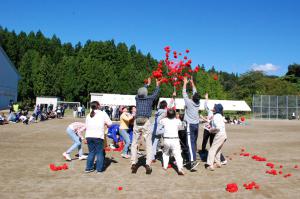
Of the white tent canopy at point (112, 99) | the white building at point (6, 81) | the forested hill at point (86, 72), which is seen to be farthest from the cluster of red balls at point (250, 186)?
the forested hill at point (86, 72)

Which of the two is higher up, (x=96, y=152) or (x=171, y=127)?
(x=171, y=127)

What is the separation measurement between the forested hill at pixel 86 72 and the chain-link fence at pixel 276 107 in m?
24.6

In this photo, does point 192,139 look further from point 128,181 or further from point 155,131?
point 128,181

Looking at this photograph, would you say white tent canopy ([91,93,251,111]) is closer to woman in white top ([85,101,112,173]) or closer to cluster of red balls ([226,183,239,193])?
woman in white top ([85,101,112,173])

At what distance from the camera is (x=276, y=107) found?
2101 inches

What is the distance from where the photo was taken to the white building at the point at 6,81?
49.9 m

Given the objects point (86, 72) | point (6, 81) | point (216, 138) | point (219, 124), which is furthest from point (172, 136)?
point (86, 72)

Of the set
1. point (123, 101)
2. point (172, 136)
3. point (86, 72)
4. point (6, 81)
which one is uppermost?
point (86, 72)

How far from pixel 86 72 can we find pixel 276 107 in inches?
1646

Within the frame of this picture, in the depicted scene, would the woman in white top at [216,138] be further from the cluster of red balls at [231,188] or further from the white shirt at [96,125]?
the white shirt at [96,125]

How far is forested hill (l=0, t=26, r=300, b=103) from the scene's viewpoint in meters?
70.8

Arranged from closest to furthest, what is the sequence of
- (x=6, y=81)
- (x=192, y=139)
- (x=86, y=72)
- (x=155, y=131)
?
1. (x=192, y=139)
2. (x=155, y=131)
3. (x=6, y=81)
4. (x=86, y=72)

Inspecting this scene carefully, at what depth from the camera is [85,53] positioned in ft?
280

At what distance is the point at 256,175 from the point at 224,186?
5.77ft
